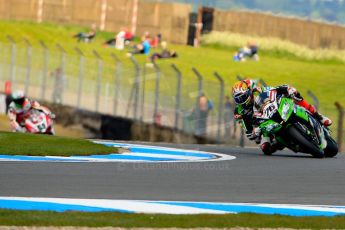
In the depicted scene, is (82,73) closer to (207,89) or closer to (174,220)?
(207,89)

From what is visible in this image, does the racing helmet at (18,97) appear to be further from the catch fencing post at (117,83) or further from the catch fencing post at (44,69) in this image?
the catch fencing post at (44,69)

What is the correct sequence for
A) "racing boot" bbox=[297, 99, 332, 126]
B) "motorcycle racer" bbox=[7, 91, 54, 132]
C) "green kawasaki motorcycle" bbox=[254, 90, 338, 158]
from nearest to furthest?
"green kawasaki motorcycle" bbox=[254, 90, 338, 158]
"racing boot" bbox=[297, 99, 332, 126]
"motorcycle racer" bbox=[7, 91, 54, 132]

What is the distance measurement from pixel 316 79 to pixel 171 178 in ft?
121

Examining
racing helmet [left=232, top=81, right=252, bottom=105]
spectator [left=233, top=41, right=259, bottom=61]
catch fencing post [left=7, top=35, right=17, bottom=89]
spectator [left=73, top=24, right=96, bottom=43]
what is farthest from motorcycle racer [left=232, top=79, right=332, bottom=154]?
spectator [left=73, top=24, right=96, bottom=43]

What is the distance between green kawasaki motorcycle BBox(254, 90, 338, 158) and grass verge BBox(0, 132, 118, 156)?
7.09ft

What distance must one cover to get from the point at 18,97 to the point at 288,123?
653 centimetres

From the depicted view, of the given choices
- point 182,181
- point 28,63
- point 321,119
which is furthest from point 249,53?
point 182,181

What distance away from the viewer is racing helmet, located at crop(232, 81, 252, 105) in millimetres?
17422

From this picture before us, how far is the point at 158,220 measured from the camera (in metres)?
9.67

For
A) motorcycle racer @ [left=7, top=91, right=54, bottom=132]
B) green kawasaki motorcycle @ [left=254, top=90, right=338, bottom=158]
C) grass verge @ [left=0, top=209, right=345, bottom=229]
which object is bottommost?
motorcycle racer @ [left=7, top=91, right=54, bottom=132]

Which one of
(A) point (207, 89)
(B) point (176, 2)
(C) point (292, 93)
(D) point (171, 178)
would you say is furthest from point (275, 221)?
(B) point (176, 2)

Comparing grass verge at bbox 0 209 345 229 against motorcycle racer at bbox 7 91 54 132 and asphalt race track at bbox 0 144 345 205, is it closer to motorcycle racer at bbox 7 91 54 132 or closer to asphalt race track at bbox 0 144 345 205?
asphalt race track at bbox 0 144 345 205

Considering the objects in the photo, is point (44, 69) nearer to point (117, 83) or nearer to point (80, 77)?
point (80, 77)

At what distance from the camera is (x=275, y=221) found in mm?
9797
